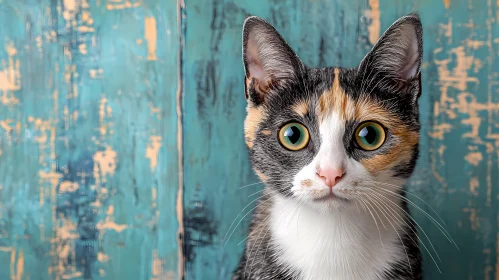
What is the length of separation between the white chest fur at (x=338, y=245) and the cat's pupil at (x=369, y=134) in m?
0.13

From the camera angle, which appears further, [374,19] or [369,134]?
[374,19]

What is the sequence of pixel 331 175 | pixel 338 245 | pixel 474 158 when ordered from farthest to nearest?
pixel 474 158 < pixel 338 245 < pixel 331 175

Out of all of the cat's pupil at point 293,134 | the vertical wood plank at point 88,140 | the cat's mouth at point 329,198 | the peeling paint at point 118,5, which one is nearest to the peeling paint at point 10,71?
the vertical wood plank at point 88,140

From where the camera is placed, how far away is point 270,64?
1.01m

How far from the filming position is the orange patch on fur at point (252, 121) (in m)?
1.01

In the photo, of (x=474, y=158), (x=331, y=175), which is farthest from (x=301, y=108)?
(x=474, y=158)

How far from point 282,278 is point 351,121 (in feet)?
1.06

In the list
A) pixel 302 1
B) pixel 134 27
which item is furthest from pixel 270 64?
pixel 134 27

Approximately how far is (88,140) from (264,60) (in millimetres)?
575

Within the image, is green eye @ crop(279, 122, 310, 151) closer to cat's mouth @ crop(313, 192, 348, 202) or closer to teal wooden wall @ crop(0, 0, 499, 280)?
cat's mouth @ crop(313, 192, 348, 202)

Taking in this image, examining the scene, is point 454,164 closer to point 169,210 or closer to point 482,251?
point 482,251

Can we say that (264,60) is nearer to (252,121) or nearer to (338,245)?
(252,121)

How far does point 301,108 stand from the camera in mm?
A: 964

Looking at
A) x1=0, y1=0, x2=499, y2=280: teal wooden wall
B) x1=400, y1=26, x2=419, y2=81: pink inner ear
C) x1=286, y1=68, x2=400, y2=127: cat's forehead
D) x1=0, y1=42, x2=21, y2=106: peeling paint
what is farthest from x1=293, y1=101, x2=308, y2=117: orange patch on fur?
x1=0, y1=42, x2=21, y2=106: peeling paint
